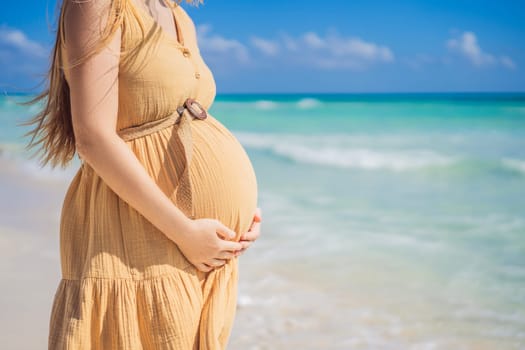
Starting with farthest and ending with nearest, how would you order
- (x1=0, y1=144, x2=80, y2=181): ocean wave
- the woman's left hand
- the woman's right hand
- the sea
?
(x1=0, y1=144, x2=80, y2=181): ocean wave, the sea, the woman's left hand, the woman's right hand

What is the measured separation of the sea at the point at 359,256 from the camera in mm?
3516

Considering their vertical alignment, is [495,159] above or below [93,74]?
below

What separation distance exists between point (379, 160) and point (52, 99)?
11.0m

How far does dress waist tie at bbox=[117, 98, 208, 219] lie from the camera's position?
1375 mm

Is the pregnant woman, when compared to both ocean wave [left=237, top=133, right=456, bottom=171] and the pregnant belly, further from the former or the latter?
ocean wave [left=237, top=133, right=456, bottom=171]

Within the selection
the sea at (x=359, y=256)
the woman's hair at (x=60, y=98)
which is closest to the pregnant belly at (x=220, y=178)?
A: the woman's hair at (x=60, y=98)

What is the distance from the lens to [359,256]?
16.3 ft

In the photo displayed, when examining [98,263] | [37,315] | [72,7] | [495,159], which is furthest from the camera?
[495,159]

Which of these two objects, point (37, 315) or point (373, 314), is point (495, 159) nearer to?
point (373, 314)

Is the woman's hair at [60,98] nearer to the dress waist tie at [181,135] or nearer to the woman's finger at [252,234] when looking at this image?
the dress waist tie at [181,135]

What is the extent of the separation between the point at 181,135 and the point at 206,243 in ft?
0.91

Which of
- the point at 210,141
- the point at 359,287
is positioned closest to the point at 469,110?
the point at 359,287

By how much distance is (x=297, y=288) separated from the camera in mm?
4172

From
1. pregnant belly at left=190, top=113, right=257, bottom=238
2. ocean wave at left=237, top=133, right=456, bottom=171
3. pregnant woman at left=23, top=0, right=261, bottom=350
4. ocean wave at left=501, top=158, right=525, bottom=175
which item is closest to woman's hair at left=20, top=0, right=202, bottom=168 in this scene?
pregnant woman at left=23, top=0, right=261, bottom=350
